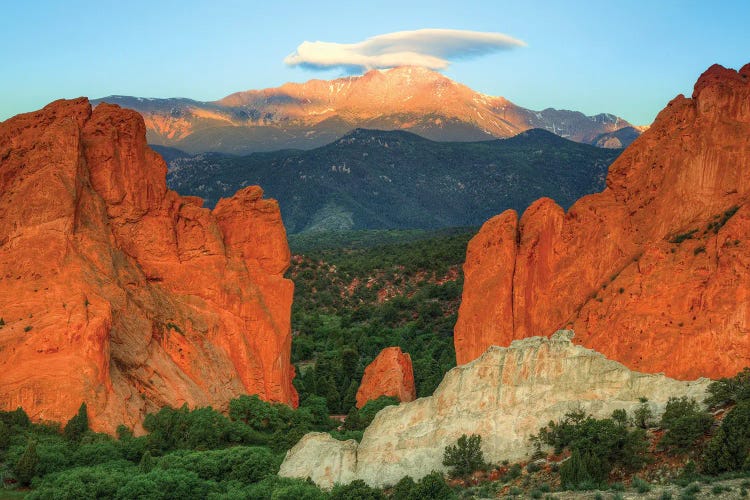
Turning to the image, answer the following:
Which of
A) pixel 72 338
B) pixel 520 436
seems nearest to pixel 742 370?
pixel 520 436

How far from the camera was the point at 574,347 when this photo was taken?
41.1 m

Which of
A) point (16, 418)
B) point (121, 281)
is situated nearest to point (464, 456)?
point (16, 418)

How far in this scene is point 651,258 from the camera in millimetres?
47344

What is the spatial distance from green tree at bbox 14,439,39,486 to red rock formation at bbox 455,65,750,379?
24104 millimetres

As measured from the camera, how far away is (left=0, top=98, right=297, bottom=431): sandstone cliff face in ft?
151

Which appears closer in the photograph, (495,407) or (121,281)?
(495,407)

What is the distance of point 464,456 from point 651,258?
14710 millimetres

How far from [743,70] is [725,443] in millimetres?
22547

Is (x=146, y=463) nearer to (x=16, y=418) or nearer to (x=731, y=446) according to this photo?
(x=16, y=418)

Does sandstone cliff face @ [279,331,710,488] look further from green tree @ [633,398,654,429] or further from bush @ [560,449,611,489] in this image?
bush @ [560,449,611,489]

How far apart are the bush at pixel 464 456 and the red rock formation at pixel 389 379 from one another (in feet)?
73.2

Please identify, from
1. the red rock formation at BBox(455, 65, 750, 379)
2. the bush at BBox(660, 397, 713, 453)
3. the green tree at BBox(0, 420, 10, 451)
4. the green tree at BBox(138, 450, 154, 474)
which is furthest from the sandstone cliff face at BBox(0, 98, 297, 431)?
the bush at BBox(660, 397, 713, 453)

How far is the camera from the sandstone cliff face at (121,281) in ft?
151

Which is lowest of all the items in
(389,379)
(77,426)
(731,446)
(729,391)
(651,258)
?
(389,379)
